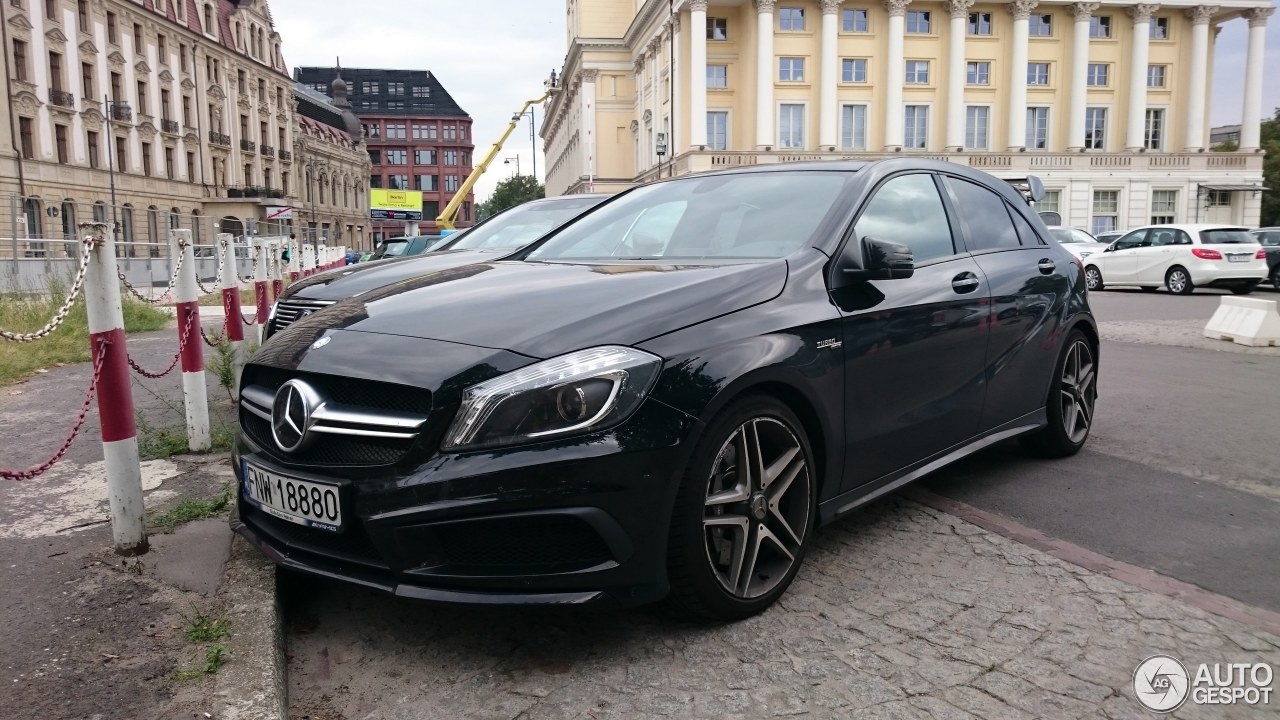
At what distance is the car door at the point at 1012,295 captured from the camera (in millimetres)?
4453

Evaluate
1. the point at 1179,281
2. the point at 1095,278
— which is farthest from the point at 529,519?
the point at 1095,278

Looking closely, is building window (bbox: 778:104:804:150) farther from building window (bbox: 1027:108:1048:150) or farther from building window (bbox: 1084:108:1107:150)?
building window (bbox: 1084:108:1107:150)

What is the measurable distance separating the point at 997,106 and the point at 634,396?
61.8 meters

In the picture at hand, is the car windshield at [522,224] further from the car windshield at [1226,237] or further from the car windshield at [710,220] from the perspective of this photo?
the car windshield at [1226,237]

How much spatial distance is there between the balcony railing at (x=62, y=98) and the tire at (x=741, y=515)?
53619 mm

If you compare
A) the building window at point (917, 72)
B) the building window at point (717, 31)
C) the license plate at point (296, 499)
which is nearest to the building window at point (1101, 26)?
the building window at point (917, 72)

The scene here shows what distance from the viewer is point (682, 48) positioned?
58344mm

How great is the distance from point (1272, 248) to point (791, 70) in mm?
38049

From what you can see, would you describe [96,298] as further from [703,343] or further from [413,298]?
[703,343]

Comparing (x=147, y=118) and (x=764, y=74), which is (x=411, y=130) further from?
(x=764, y=74)

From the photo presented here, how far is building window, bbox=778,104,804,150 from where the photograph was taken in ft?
187

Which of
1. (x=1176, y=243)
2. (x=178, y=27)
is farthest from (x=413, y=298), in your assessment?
(x=178, y=27)

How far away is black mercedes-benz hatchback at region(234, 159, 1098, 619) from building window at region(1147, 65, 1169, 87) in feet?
216

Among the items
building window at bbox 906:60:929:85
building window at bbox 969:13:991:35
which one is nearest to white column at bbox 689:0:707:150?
building window at bbox 906:60:929:85
